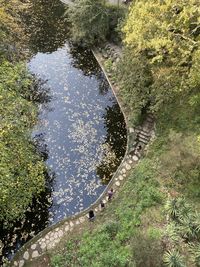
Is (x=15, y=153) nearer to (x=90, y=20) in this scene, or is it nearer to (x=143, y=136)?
(x=143, y=136)

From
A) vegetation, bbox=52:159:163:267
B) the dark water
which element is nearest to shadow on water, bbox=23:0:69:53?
the dark water

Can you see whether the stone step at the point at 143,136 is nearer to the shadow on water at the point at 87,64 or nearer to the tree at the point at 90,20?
the shadow on water at the point at 87,64

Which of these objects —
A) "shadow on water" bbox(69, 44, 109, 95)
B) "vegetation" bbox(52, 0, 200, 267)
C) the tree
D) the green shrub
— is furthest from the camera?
the tree

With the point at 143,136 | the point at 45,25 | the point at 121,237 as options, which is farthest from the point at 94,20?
the point at 121,237

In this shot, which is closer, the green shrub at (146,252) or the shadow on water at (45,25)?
the green shrub at (146,252)

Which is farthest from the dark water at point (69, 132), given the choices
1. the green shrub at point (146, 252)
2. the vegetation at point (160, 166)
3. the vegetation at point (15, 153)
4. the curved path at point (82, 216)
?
the green shrub at point (146, 252)

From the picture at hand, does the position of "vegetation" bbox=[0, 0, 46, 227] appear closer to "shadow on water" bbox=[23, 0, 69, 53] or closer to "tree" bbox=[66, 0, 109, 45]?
"tree" bbox=[66, 0, 109, 45]
